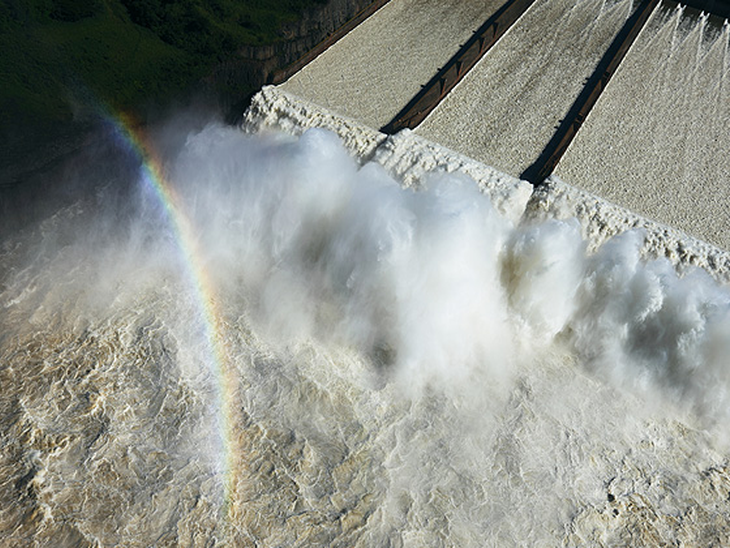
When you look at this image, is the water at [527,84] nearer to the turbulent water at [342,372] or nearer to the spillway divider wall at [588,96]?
the spillway divider wall at [588,96]

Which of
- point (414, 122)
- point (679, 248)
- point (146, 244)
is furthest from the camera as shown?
point (414, 122)

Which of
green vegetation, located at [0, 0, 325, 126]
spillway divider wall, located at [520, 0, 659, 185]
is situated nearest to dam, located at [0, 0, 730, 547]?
spillway divider wall, located at [520, 0, 659, 185]

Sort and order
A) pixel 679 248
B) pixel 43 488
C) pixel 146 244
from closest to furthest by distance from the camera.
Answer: pixel 43 488 < pixel 679 248 < pixel 146 244

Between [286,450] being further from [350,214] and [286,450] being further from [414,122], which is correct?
[414,122]

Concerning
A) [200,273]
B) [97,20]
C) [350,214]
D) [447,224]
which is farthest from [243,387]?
[97,20]

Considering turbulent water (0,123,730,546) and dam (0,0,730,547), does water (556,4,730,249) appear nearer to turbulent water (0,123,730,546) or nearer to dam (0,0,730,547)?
dam (0,0,730,547)

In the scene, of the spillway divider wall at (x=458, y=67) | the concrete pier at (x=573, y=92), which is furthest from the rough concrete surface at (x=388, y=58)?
the spillway divider wall at (x=458, y=67)

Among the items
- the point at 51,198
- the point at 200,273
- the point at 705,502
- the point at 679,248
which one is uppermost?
the point at 51,198
